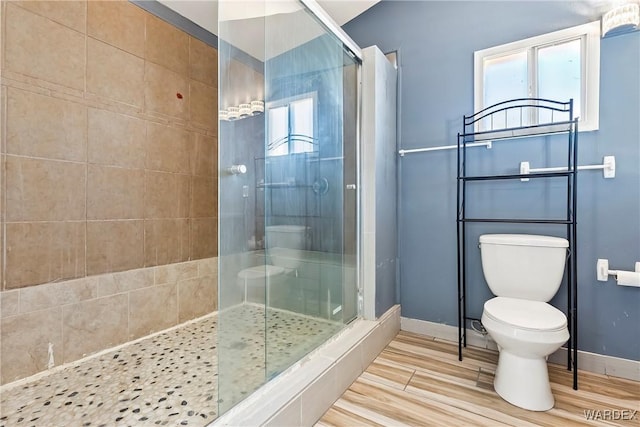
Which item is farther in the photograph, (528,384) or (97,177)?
(97,177)

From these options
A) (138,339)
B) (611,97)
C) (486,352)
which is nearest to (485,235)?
(486,352)

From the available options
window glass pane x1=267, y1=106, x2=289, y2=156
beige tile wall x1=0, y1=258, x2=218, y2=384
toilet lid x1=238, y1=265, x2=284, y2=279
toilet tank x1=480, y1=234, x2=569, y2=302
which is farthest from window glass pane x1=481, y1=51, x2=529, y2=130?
beige tile wall x1=0, y1=258, x2=218, y2=384

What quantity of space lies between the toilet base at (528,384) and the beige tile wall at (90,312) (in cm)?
220

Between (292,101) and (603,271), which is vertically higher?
(292,101)

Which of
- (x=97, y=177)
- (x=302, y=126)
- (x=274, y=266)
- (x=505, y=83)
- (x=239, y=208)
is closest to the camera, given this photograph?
(x=239, y=208)

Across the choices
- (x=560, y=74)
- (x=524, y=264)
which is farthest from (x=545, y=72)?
(x=524, y=264)

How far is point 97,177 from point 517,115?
2685mm

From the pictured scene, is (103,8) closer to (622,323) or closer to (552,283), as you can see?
(552,283)

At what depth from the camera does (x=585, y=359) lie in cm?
181

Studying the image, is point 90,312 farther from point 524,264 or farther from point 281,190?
point 524,264

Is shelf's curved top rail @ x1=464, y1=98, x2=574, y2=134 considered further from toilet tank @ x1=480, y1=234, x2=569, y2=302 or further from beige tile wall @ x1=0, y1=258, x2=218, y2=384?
beige tile wall @ x1=0, y1=258, x2=218, y2=384

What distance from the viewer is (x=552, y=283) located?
173 cm

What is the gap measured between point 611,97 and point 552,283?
3.56ft

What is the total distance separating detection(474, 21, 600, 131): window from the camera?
5.85 feet
